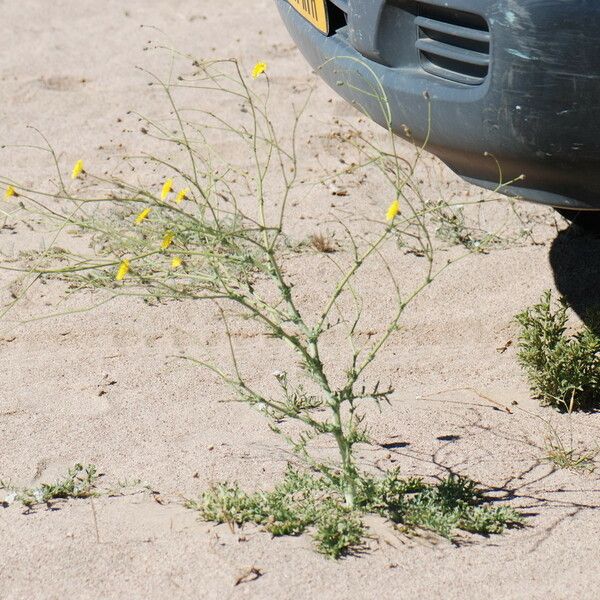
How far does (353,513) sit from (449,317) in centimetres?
134

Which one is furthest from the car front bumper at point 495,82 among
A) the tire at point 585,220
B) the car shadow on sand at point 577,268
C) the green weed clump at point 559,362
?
the tire at point 585,220

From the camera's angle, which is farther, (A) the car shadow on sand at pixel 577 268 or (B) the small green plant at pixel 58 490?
(A) the car shadow on sand at pixel 577 268

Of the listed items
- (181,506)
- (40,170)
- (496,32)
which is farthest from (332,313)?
(40,170)

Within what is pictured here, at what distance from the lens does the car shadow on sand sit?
3.92 m

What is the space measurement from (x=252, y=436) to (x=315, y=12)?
1.38 m

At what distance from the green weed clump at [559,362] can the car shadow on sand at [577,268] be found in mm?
538

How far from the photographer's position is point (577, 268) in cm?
405

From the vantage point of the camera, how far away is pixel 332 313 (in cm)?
389

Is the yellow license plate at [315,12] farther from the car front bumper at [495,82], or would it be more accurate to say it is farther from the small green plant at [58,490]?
the small green plant at [58,490]

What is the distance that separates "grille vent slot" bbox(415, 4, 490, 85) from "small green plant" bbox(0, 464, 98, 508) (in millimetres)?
1436

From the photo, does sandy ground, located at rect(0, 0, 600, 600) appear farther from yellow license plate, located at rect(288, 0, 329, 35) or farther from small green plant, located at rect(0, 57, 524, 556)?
yellow license plate, located at rect(288, 0, 329, 35)

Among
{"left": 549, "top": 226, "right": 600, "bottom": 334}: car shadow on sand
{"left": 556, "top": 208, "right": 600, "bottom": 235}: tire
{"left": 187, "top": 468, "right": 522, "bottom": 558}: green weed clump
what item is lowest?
{"left": 187, "top": 468, "right": 522, "bottom": 558}: green weed clump

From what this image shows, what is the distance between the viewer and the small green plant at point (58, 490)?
276 centimetres

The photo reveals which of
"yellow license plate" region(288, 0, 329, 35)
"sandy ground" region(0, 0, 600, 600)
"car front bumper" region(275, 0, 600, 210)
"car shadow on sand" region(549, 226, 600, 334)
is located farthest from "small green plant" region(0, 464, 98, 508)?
"car shadow on sand" region(549, 226, 600, 334)
